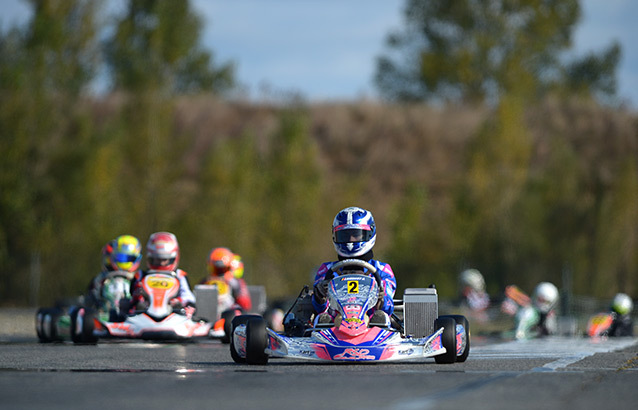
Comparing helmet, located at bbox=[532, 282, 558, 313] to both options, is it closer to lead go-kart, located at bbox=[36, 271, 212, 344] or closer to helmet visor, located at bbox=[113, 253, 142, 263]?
helmet visor, located at bbox=[113, 253, 142, 263]

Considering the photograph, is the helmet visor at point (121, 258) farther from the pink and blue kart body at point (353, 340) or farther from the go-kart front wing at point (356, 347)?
the go-kart front wing at point (356, 347)

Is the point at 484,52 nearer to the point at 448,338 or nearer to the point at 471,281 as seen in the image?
the point at 471,281

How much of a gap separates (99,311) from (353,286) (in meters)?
7.29

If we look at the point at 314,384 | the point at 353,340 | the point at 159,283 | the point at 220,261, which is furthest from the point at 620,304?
the point at 314,384

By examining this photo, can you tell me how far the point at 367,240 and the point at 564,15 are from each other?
170 ft

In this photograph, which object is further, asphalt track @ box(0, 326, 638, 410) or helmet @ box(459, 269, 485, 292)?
helmet @ box(459, 269, 485, 292)

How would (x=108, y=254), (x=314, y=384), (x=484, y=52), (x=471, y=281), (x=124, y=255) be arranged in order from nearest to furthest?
(x=314, y=384), (x=124, y=255), (x=108, y=254), (x=471, y=281), (x=484, y=52)

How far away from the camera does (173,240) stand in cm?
1911

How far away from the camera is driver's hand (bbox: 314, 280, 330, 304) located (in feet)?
40.7

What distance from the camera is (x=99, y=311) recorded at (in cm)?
1820

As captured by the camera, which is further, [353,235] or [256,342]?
[353,235]

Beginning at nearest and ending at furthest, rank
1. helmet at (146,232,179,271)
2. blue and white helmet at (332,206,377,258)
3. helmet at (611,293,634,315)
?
blue and white helmet at (332,206,377,258), helmet at (146,232,179,271), helmet at (611,293,634,315)

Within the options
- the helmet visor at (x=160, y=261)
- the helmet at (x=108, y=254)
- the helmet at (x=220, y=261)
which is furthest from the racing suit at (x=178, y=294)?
the helmet at (x=220, y=261)

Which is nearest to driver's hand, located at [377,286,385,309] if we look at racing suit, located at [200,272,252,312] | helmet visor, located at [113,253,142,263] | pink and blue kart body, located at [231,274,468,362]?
pink and blue kart body, located at [231,274,468,362]
